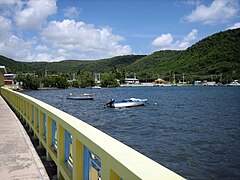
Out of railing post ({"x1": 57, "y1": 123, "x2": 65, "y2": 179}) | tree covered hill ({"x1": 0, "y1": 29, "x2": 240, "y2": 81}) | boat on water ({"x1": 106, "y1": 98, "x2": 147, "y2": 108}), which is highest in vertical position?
tree covered hill ({"x1": 0, "y1": 29, "x2": 240, "y2": 81})

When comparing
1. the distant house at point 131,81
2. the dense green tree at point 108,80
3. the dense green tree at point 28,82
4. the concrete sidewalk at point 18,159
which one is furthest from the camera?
the distant house at point 131,81

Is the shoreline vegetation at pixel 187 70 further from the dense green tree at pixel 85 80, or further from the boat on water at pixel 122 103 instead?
the boat on water at pixel 122 103

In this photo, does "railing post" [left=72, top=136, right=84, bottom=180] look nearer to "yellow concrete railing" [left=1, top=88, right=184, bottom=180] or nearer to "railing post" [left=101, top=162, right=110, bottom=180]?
"yellow concrete railing" [left=1, top=88, right=184, bottom=180]

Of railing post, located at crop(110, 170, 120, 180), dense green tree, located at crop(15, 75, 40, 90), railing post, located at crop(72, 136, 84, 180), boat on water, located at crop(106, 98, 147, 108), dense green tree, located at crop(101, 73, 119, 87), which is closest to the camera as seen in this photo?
railing post, located at crop(110, 170, 120, 180)

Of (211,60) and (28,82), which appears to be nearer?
(28,82)

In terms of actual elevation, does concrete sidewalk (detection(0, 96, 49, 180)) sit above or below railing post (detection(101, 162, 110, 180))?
below

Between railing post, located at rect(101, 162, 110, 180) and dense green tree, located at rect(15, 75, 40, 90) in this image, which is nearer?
railing post, located at rect(101, 162, 110, 180)

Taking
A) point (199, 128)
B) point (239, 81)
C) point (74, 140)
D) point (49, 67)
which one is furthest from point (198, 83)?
point (74, 140)

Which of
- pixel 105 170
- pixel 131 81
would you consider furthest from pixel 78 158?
pixel 131 81

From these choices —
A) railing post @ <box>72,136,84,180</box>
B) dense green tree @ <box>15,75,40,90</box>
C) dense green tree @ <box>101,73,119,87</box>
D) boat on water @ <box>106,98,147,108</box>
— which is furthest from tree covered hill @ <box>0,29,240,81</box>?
railing post @ <box>72,136,84,180</box>

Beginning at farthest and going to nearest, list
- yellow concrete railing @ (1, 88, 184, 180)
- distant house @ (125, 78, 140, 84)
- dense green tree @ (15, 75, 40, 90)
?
distant house @ (125, 78, 140, 84) → dense green tree @ (15, 75, 40, 90) → yellow concrete railing @ (1, 88, 184, 180)

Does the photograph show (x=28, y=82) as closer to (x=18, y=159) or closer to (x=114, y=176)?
(x=18, y=159)

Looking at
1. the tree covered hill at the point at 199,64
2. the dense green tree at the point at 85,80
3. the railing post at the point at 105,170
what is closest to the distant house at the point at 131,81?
the tree covered hill at the point at 199,64

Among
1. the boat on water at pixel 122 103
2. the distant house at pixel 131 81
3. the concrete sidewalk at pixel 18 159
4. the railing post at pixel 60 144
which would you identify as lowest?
the boat on water at pixel 122 103
